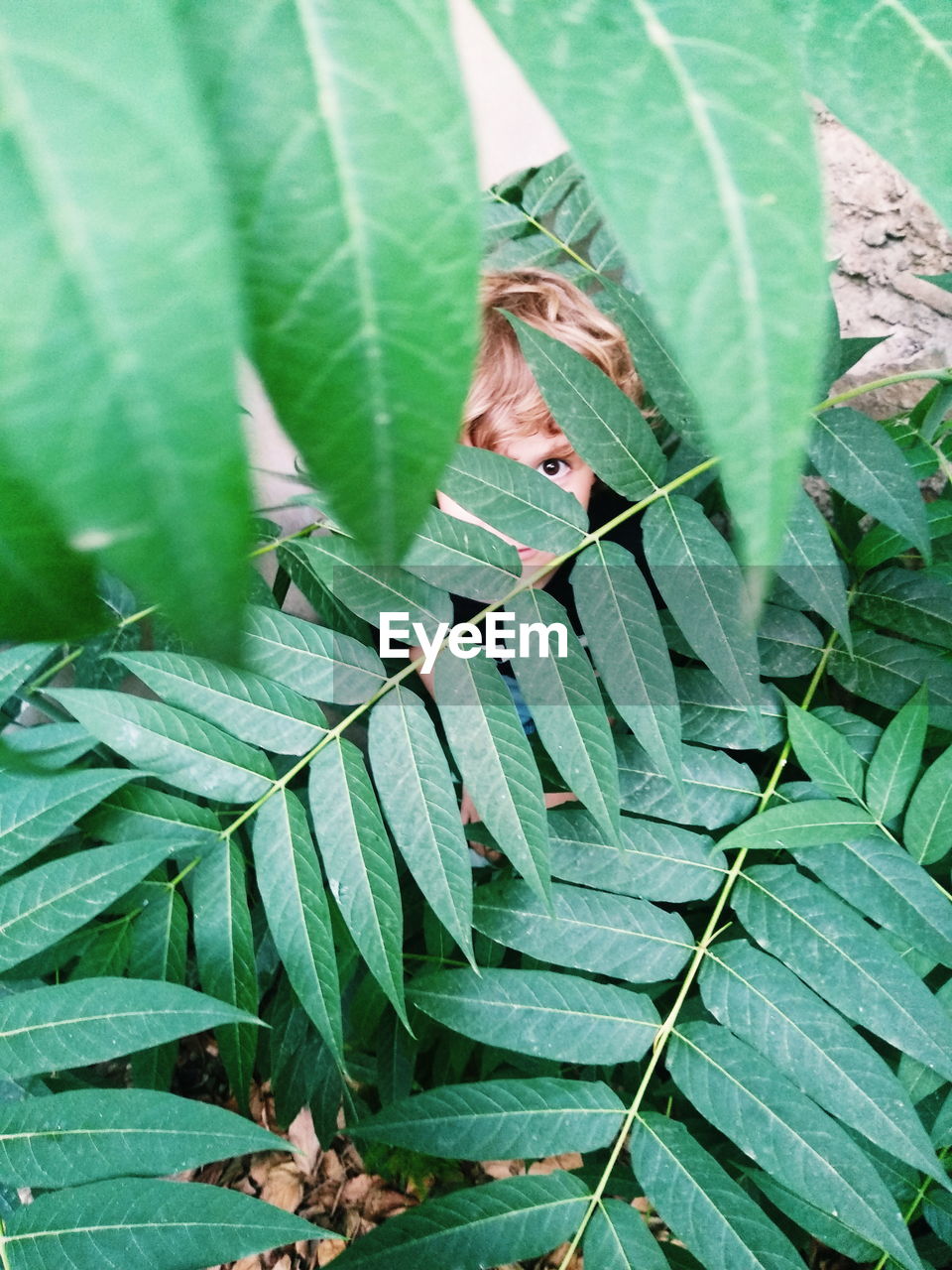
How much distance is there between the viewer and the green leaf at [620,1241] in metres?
0.52

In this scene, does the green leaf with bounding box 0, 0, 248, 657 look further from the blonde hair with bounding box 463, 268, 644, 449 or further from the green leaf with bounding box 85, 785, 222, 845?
the blonde hair with bounding box 463, 268, 644, 449

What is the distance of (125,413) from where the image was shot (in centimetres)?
10

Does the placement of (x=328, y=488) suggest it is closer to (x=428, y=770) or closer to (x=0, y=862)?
(x=428, y=770)

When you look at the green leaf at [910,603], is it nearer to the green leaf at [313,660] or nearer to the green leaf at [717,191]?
the green leaf at [313,660]

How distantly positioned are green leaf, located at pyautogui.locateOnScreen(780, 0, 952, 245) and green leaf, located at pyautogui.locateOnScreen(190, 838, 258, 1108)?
610 millimetres

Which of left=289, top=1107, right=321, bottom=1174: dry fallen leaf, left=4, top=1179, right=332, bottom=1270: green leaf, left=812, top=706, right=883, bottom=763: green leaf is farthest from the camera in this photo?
left=289, top=1107, right=321, bottom=1174: dry fallen leaf

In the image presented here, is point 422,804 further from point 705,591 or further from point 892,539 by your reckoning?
point 892,539

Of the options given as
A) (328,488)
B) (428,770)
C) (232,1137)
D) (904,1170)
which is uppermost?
(328,488)

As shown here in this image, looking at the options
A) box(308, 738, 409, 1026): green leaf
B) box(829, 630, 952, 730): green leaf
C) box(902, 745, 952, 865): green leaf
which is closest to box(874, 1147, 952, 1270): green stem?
box(902, 745, 952, 865): green leaf

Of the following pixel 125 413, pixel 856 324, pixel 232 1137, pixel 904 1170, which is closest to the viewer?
pixel 125 413

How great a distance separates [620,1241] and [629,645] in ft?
1.31

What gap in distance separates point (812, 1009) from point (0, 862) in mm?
592

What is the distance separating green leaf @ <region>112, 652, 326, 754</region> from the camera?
63cm

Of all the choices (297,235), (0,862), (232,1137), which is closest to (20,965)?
(0,862)
